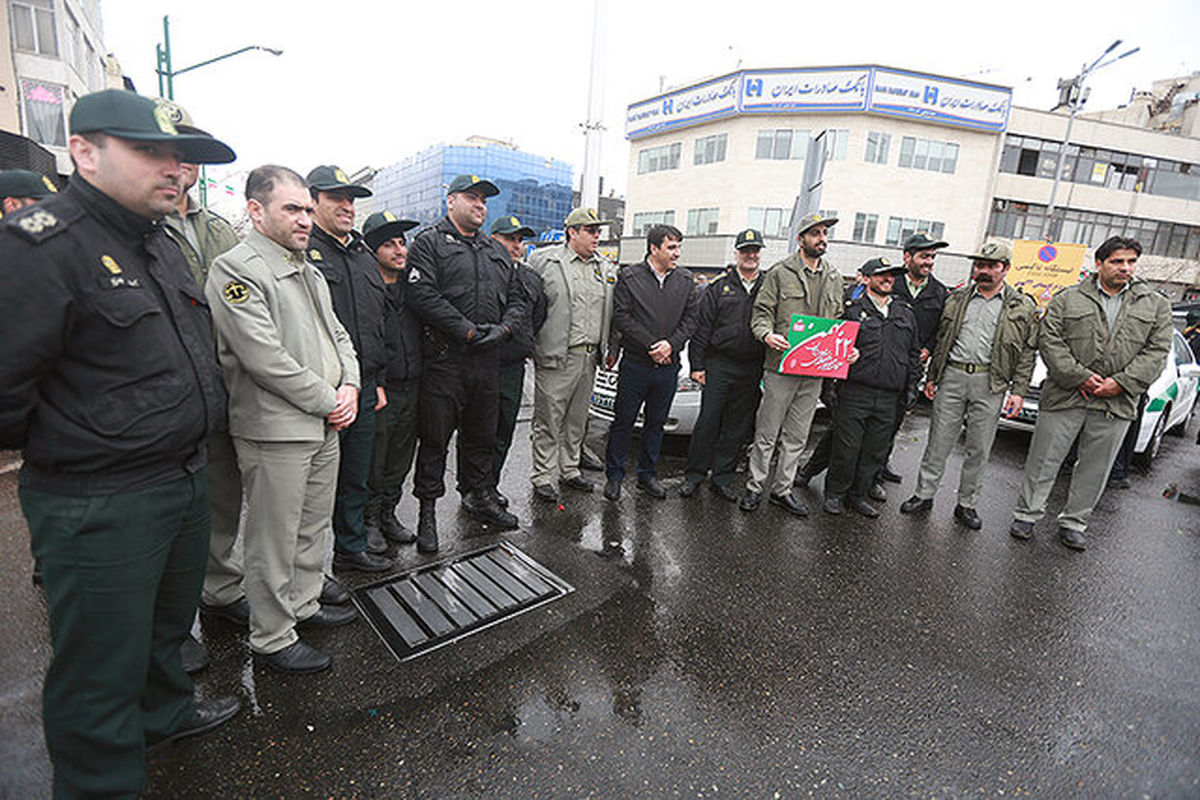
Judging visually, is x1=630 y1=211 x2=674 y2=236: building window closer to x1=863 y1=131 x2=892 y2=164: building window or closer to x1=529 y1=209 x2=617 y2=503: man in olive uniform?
x1=863 y1=131 x2=892 y2=164: building window

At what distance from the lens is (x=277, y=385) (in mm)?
2305

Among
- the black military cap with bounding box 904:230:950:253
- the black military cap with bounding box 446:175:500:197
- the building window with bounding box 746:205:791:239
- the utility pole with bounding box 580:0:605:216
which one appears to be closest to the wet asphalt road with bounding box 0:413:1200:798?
the black military cap with bounding box 446:175:500:197

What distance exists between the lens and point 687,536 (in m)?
4.25

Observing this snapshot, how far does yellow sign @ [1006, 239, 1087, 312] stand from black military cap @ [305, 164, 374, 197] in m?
10.6

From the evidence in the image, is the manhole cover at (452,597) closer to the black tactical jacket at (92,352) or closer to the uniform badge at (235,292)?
the black tactical jacket at (92,352)

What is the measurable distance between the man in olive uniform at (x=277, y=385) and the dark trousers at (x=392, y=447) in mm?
985

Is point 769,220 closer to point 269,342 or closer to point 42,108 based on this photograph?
point 42,108

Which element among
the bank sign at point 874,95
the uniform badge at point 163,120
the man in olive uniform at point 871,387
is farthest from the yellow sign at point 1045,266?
the bank sign at point 874,95

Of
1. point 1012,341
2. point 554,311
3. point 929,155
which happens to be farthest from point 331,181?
point 929,155

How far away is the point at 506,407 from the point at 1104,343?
4475 millimetres

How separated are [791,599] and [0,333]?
361cm

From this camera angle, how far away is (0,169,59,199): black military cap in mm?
3432

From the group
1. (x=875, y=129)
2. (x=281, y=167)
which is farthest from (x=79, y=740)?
(x=875, y=129)

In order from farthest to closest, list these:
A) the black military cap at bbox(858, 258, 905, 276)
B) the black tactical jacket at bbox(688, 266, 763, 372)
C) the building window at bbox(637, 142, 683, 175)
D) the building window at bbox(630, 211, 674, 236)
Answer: the building window at bbox(630, 211, 674, 236) → the building window at bbox(637, 142, 683, 175) → the black tactical jacket at bbox(688, 266, 763, 372) → the black military cap at bbox(858, 258, 905, 276)
